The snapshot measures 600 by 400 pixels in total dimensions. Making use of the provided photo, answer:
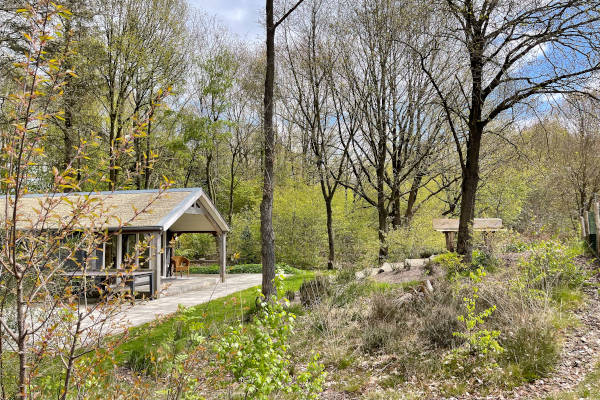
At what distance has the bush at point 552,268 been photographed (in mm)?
6520

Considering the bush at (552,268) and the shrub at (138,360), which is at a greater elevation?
the bush at (552,268)

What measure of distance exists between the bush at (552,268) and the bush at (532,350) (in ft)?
5.20

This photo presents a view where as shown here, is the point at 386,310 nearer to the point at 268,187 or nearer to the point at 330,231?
the point at 268,187

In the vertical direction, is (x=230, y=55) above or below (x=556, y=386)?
above

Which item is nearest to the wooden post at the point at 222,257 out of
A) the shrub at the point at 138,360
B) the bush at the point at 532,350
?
the shrub at the point at 138,360

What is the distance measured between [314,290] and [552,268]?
13.8 feet

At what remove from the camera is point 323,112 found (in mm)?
18453

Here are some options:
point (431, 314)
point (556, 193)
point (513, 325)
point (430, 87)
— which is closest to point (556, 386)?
point (513, 325)

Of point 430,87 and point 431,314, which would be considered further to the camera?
point 430,87

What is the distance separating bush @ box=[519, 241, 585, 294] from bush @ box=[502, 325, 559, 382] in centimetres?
159

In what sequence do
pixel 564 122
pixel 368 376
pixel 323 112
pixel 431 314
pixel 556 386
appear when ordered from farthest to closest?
1. pixel 564 122
2. pixel 323 112
3. pixel 431 314
4. pixel 368 376
5. pixel 556 386

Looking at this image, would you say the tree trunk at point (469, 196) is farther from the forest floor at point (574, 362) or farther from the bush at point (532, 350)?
the bush at point (532, 350)

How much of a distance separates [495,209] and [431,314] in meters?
18.5

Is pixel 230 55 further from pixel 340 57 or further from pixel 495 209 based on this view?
pixel 495 209
